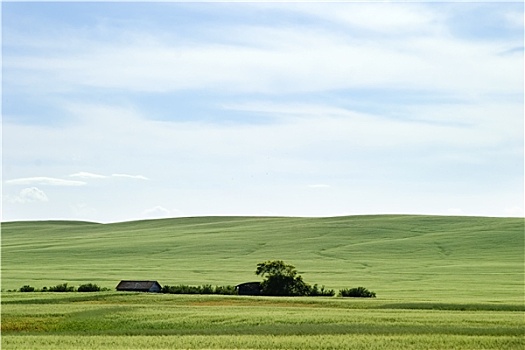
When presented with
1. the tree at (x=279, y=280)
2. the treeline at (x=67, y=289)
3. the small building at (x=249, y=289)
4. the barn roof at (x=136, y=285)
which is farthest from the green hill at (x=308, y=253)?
the small building at (x=249, y=289)

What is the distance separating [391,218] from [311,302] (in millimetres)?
75692

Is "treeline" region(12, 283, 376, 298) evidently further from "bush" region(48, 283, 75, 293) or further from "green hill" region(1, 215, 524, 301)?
"green hill" region(1, 215, 524, 301)

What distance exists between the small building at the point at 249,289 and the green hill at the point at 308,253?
5747mm

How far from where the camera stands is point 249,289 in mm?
58094

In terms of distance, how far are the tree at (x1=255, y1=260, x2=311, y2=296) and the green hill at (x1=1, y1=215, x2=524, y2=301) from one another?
205 inches

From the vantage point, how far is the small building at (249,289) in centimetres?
5772

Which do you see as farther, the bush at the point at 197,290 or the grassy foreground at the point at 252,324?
the bush at the point at 197,290

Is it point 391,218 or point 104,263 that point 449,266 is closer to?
point 104,263

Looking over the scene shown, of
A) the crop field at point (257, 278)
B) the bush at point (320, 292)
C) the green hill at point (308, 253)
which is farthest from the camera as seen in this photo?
the green hill at point (308, 253)

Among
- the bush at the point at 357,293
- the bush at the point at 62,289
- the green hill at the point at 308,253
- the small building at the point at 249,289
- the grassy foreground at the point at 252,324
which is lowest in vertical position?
the grassy foreground at the point at 252,324

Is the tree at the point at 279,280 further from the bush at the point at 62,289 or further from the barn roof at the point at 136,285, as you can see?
the bush at the point at 62,289

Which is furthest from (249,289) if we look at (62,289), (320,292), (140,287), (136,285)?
(62,289)

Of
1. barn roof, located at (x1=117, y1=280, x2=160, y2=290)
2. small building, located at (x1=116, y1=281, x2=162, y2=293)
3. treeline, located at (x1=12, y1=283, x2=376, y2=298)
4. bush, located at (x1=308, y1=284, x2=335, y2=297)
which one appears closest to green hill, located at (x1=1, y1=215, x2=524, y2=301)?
treeline, located at (x1=12, y1=283, x2=376, y2=298)

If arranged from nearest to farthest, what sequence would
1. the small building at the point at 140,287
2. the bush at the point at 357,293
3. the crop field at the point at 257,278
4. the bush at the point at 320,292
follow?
the crop field at the point at 257,278 < the bush at the point at 357,293 < the bush at the point at 320,292 < the small building at the point at 140,287
